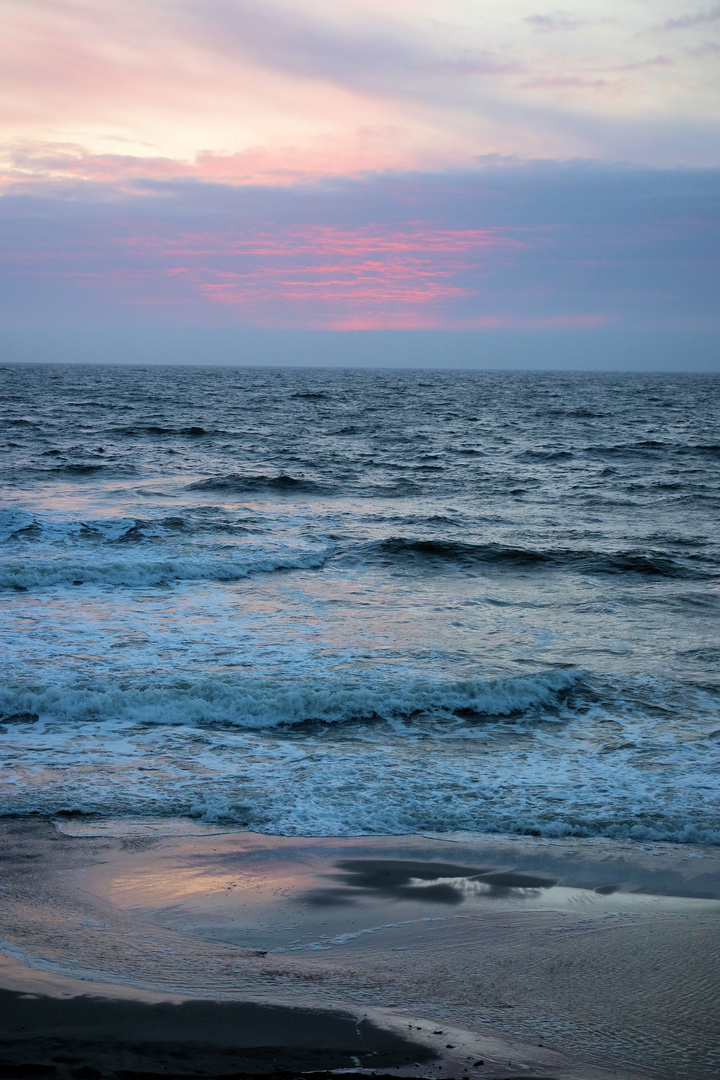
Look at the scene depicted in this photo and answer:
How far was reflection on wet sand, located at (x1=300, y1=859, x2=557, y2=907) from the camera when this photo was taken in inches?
182

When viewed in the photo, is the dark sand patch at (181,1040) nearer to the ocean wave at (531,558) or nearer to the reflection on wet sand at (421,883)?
the reflection on wet sand at (421,883)

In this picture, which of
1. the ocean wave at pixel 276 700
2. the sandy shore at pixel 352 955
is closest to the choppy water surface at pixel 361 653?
the ocean wave at pixel 276 700

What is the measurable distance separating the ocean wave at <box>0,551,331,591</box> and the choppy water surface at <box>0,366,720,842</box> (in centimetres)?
5

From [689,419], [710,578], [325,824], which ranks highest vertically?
[689,419]

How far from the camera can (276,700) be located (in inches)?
312

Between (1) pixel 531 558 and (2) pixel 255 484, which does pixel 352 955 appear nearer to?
(1) pixel 531 558

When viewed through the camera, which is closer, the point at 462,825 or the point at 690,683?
the point at 462,825

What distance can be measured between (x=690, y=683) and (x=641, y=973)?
5195 millimetres

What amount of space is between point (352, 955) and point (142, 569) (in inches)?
388

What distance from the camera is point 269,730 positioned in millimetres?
7488

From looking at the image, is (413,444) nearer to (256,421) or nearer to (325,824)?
(256,421)

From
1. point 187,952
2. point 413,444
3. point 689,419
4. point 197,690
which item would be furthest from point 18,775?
point 689,419

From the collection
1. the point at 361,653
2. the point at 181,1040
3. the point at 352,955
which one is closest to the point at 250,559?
the point at 361,653

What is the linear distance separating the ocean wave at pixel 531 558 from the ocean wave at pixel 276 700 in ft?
20.4
